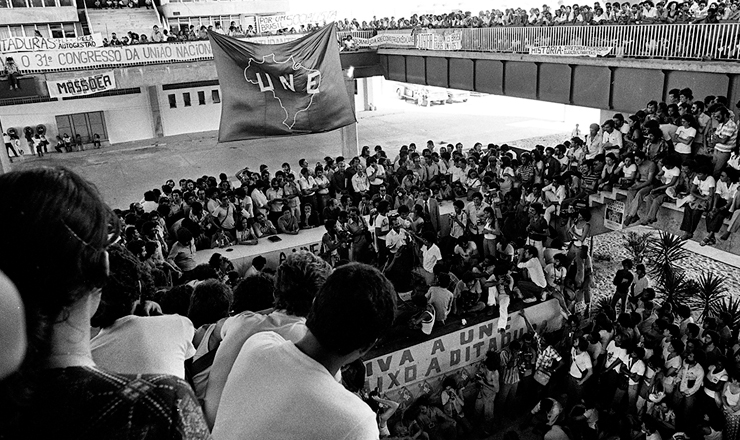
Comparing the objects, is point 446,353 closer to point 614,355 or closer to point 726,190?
point 614,355

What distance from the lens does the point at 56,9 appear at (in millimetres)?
29469

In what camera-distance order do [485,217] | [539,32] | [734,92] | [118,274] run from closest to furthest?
[118,274]
[485,217]
[734,92]
[539,32]

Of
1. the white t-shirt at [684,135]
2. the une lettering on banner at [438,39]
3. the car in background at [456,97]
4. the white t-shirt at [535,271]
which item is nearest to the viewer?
the white t-shirt at [535,271]

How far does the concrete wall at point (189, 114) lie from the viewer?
2939cm

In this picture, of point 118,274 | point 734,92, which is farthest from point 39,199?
point 734,92

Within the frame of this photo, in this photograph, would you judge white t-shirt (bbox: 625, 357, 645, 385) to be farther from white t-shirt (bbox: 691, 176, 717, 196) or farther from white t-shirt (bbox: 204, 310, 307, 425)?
white t-shirt (bbox: 204, 310, 307, 425)

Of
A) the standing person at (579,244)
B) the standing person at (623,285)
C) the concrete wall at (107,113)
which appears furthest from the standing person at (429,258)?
the concrete wall at (107,113)

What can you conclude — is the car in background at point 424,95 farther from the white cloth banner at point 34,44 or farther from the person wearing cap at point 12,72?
the person wearing cap at point 12,72

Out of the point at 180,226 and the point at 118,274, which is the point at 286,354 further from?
the point at 180,226

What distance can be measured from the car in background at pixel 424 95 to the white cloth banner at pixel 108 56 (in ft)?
89.5

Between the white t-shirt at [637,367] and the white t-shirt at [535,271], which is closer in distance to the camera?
the white t-shirt at [637,367]

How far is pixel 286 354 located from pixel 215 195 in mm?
10529

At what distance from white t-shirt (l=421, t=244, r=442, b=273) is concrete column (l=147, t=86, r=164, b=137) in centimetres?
2323

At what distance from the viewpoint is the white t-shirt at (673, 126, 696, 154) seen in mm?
9883
